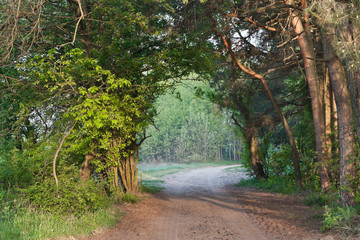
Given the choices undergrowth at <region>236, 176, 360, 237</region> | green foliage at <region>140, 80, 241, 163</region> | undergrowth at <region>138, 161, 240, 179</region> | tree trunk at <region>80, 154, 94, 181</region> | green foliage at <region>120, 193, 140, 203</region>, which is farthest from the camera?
green foliage at <region>140, 80, 241, 163</region>

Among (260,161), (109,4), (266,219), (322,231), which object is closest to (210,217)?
(266,219)

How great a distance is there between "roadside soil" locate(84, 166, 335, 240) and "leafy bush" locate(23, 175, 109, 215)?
992 mm

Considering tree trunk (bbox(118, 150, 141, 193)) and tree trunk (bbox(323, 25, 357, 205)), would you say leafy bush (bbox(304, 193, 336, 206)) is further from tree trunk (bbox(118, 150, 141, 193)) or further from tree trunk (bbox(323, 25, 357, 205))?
tree trunk (bbox(118, 150, 141, 193))

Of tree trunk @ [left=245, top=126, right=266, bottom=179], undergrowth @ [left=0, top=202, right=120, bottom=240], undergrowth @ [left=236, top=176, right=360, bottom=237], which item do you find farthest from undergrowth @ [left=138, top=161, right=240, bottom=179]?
undergrowth @ [left=0, top=202, right=120, bottom=240]

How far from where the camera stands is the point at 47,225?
6625 millimetres

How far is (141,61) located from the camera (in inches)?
402

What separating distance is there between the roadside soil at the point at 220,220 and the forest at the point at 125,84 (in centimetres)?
67

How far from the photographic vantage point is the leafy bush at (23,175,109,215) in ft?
24.8

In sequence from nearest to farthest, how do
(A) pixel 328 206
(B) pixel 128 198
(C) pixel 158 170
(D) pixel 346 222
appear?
(D) pixel 346 222 < (A) pixel 328 206 < (B) pixel 128 198 < (C) pixel 158 170

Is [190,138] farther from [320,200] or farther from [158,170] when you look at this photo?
[320,200]

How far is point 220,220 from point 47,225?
4476mm

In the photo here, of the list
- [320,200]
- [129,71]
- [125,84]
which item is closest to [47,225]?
[125,84]

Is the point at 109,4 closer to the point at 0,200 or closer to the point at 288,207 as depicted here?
the point at 0,200

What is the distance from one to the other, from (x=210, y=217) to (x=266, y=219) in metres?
1.63
